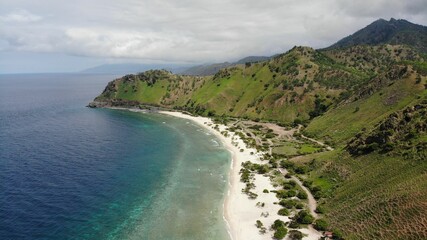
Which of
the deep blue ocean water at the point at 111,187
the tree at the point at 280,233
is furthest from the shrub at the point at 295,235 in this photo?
the deep blue ocean water at the point at 111,187

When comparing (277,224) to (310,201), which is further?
(310,201)

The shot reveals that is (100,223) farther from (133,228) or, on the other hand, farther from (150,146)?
(150,146)

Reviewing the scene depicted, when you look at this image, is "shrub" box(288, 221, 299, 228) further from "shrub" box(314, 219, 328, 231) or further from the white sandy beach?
"shrub" box(314, 219, 328, 231)

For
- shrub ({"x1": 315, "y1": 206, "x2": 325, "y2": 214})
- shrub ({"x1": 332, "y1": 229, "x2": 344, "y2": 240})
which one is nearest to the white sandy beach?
shrub ({"x1": 332, "y1": 229, "x2": 344, "y2": 240})

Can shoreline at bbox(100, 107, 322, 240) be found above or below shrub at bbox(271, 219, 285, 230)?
below

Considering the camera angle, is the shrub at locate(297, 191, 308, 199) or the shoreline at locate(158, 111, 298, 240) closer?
the shoreline at locate(158, 111, 298, 240)

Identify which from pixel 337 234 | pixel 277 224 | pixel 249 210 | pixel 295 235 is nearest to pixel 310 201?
pixel 249 210

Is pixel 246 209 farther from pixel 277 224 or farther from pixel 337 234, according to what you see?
pixel 337 234

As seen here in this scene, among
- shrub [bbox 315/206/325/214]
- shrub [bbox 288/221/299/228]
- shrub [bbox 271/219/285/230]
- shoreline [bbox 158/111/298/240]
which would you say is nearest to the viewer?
shrub [bbox 288/221/299/228]

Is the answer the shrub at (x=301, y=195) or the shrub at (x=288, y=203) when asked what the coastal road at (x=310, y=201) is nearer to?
the shrub at (x=301, y=195)
